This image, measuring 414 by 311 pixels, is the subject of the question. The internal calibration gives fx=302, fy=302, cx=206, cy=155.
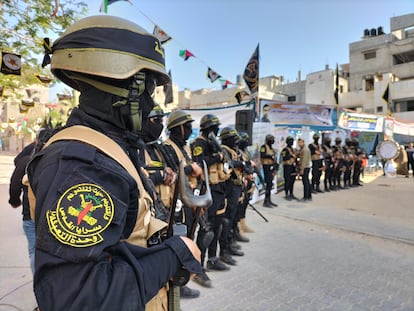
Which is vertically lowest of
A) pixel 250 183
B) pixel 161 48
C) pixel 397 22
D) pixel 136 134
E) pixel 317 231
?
pixel 317 231

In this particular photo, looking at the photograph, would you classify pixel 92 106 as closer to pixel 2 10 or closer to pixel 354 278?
pixel 354 278

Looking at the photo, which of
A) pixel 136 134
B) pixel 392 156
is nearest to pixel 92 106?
pixel 136 134

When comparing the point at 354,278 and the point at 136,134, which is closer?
the point at 136,134

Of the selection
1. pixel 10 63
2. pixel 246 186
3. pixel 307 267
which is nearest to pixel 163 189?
pixel 307 267

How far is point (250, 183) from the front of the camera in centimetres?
600

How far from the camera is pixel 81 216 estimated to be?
2.75 feet

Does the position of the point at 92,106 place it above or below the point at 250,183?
above

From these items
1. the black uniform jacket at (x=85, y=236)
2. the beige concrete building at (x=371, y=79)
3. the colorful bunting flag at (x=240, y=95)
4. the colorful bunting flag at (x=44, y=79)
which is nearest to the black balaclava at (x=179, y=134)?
the black uniform jacket at (x=85, y=236)

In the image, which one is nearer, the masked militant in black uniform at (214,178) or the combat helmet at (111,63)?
the combat helmet at (111,63)

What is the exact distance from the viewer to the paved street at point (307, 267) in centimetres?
330

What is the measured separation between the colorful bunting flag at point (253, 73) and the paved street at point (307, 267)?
351 cm

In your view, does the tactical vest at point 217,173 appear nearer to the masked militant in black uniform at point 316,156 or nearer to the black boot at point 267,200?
the black boot at point 267,200

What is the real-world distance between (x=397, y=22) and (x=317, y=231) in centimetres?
3725

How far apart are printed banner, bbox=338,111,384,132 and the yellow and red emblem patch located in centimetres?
1215
